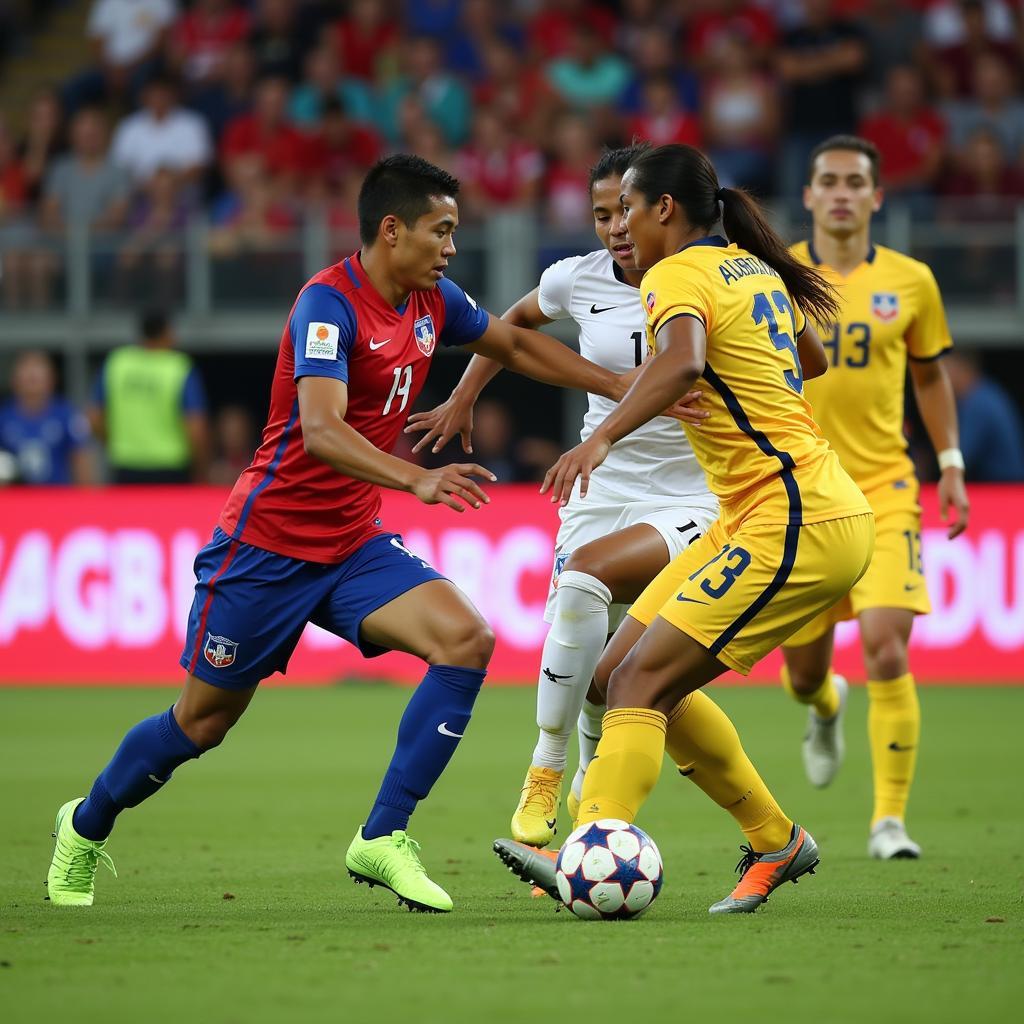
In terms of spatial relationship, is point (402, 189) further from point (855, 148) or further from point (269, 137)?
point (269, 137)

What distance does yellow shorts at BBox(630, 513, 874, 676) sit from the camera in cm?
521

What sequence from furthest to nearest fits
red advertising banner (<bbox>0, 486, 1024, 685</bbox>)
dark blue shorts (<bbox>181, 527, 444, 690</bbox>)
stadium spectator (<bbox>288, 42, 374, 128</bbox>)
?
stadium spectator (<bbox>288, 42, 374, 128</bbox>) → red advertising banner (<bbox>0, 486, 1024, 685</bbox>) → dark blue shorts (<bbox>181, 527, 444, 690</bbox>)

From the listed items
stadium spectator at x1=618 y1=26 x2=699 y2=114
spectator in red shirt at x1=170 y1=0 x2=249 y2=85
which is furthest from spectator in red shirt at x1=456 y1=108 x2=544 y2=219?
spectator in red shirt at x1=170 y1=0 x2=249 y2=85

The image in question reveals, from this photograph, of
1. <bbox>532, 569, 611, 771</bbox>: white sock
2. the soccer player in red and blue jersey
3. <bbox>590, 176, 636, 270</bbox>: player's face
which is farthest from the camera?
<bbox>590, 176, 636, 270</bbox>: player's face

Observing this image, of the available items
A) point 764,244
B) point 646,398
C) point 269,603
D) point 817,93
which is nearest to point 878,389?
point 764,244

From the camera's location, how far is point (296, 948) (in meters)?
4.78

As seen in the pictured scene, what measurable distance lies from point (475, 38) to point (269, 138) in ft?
8.10

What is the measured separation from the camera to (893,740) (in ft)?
24.1

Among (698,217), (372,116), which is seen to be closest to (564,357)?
(698,217)

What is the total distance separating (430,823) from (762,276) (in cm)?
334

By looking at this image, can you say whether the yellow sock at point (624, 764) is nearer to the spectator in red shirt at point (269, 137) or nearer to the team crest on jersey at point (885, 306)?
the team crest on jersey at point (885, 306)

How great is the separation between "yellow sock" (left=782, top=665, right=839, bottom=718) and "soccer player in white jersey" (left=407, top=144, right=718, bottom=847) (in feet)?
4.89

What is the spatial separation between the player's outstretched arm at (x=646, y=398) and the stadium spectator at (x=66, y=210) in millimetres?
12797

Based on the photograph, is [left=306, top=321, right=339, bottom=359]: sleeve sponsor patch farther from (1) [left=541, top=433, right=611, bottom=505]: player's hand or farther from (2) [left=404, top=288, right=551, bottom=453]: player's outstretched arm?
(1) [left=541, top=433, right=611, bottom=505]: player's hand
